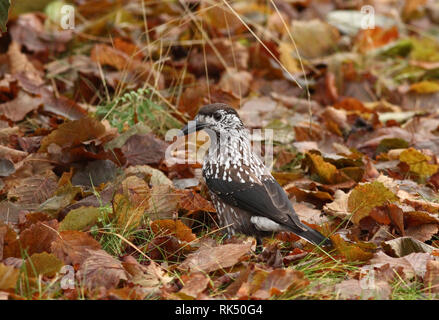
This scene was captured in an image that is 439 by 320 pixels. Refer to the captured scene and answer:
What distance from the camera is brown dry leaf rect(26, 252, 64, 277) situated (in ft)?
9.33

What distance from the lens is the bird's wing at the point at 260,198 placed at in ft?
11.4

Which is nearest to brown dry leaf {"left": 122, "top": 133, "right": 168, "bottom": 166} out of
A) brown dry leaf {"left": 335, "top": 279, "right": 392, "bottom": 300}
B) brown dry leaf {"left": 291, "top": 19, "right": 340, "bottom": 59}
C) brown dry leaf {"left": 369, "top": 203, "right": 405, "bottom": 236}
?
brown dry leaf {"left": 369, "top": 203, "right": 405, "bottom": 236}

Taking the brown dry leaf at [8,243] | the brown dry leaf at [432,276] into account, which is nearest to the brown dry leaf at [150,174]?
the brown dry leaf at [8,243]

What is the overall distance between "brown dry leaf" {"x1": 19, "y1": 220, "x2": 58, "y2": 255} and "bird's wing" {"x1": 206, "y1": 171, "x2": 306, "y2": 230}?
0.99m

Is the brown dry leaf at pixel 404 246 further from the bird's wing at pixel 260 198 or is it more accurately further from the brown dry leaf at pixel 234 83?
the brown dry leaf at pixel 234 83

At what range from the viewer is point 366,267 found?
3.19m

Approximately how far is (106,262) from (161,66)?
8.37 ft

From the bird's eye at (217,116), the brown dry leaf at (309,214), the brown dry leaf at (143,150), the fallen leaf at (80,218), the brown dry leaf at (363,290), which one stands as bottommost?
the brown dry leaf at (363,290)

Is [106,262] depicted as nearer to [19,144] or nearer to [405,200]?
[19,144]

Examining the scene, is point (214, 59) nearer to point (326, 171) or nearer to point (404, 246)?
point (326, 171)

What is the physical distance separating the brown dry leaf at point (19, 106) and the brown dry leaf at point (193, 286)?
82.7 inches

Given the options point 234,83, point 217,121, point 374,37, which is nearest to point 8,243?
point 217,121

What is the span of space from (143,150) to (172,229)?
92cm
